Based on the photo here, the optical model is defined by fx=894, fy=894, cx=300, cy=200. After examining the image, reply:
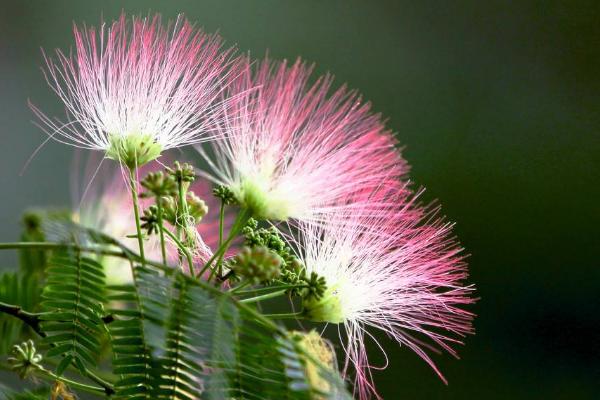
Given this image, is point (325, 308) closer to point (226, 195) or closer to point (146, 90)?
point (226, 195)

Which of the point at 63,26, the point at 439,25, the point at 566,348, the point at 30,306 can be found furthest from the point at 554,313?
the point at 30,306

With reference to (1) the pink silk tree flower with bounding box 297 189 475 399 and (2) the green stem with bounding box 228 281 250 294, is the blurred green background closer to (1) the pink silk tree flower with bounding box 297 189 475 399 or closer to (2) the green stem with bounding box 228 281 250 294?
(1) the pink silk tree flower with bounding box 297 189 475 399

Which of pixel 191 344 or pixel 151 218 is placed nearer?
pixel 191 344

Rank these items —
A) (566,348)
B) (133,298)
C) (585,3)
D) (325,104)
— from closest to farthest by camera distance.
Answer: (133,298) < (325,104) < (566,348) < (585,3)

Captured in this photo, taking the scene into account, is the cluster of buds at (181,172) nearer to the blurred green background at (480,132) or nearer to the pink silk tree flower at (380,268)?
the pink silk tree flower at (380,268)

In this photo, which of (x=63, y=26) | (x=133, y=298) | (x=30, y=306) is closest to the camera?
(x=133, y=298)

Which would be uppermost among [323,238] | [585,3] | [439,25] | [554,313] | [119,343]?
[585,3]

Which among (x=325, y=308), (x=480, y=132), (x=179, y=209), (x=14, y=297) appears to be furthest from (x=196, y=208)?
(x=480, y=132)

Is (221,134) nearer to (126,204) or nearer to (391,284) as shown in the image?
(391,284)
